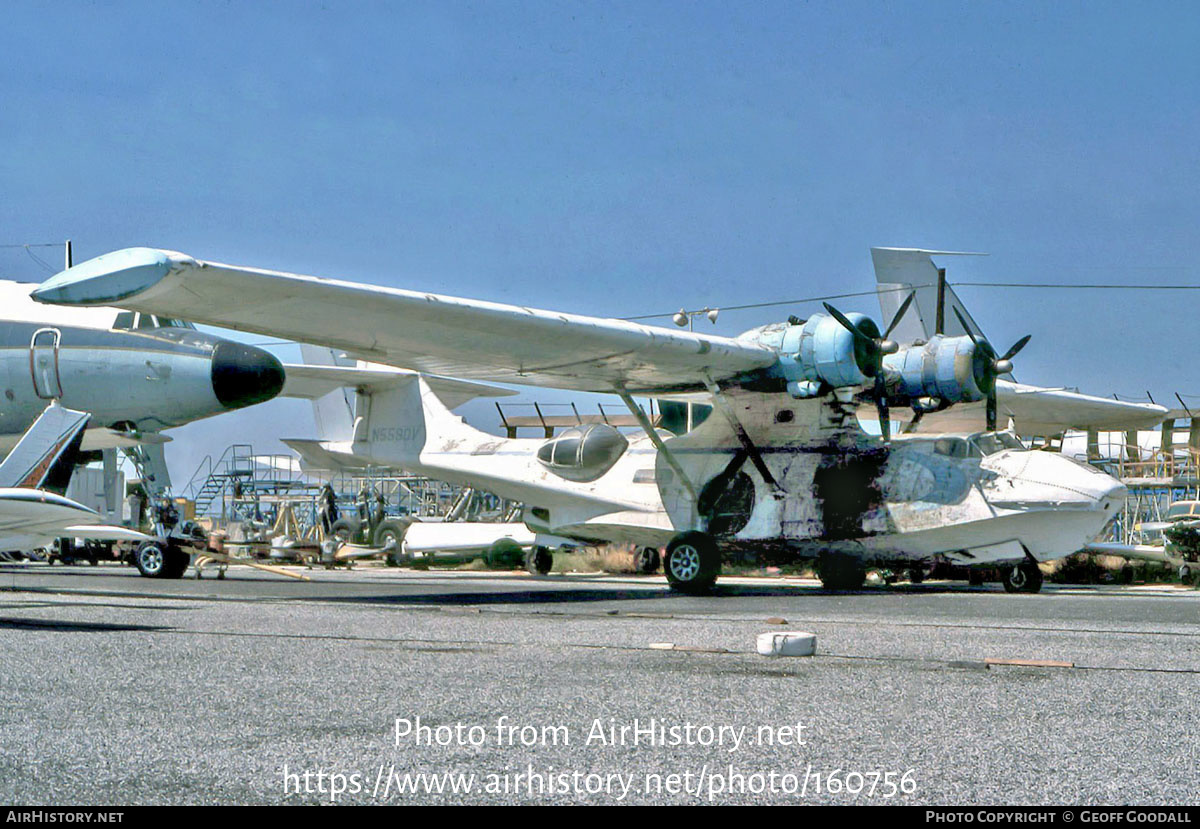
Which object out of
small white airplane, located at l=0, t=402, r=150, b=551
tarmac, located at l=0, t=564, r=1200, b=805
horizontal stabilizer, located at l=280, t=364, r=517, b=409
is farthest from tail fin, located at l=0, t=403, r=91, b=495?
horizontal stabilizer, located at l=280, t=364, r=517, b=409

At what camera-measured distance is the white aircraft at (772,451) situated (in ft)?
44.8

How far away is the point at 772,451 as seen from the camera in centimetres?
1600

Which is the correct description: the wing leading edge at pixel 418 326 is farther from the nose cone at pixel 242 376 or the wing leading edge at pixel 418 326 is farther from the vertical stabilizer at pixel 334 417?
the vertical stabilizer at pixel 334 417

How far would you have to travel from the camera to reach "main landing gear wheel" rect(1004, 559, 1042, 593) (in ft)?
50.7

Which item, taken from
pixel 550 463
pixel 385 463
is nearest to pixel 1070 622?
pixel 550 463

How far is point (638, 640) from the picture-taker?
771 centimetres

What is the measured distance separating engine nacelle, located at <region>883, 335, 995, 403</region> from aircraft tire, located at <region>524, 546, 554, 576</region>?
8960 mm

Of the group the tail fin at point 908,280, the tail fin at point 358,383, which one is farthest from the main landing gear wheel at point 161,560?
the tail fin at point 908,280

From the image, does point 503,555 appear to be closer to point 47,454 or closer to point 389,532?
point 389,532

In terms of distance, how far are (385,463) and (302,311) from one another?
8301mm

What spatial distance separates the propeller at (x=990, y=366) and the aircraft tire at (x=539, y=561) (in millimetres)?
9431

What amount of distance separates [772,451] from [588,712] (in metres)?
11.7

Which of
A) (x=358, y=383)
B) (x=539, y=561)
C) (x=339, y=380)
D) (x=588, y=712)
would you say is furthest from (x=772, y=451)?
(x=588, y=712)

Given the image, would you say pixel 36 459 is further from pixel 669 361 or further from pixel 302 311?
pixel 669 361
